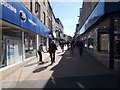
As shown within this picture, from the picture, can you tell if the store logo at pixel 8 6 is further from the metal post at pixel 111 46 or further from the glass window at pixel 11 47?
the metal post at pixel 111 46

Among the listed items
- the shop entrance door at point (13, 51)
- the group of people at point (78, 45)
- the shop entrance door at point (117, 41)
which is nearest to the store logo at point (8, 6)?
the shop entrance door at point (13, 51)

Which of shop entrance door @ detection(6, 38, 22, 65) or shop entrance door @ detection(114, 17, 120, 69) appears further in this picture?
shop entrance door @ detection(114, 17, 120, 69)

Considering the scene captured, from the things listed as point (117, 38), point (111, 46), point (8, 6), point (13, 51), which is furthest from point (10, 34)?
point (117, 38)

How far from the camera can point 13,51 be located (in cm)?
791

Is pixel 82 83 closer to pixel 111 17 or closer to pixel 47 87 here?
pixel 47 87

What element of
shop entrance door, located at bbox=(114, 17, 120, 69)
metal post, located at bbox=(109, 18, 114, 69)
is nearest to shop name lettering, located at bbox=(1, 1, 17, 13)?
metal post, located at bbox=(109, 18, 114, 69)

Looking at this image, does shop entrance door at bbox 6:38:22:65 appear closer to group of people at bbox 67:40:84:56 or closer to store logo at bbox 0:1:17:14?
store logo at bbox 0:1:17:14

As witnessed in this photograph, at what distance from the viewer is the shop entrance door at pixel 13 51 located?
7.32 meters

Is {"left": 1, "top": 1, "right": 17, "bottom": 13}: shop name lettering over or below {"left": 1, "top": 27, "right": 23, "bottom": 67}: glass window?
over

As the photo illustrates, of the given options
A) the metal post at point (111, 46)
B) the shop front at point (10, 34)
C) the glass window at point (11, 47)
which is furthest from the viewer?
the metal post at point (111, 46)

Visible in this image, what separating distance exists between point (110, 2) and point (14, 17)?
562 centimetres

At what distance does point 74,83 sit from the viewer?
4.97 m

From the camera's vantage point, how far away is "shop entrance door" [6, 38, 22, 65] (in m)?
7.32

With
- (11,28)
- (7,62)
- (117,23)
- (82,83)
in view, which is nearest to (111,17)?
(117,23)
